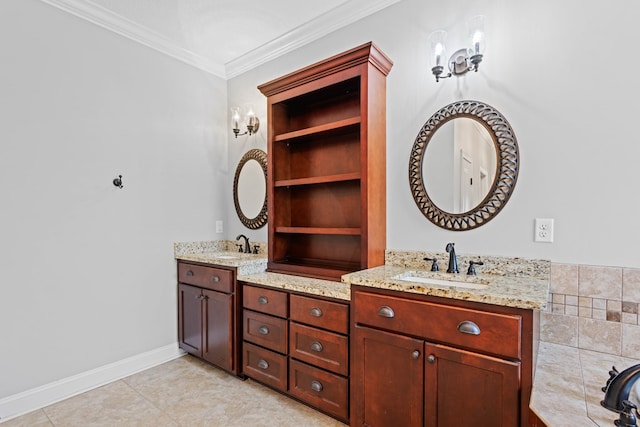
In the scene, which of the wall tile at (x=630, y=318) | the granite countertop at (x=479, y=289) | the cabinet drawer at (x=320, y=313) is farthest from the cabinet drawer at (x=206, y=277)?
the wall tile at (x=630, y=318)

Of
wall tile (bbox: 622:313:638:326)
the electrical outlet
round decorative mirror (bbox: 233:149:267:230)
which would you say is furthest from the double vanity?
round decorative mirror (bbox: 233:149:267:230)

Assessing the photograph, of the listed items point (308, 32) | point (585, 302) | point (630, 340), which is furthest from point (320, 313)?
point (308, 32)

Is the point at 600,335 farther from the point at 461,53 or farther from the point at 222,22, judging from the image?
the point at 222,22

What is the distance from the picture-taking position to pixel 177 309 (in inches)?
118

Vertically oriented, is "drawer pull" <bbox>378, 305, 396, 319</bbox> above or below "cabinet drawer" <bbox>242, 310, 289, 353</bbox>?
above

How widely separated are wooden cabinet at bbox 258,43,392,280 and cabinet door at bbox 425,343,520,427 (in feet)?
2.59

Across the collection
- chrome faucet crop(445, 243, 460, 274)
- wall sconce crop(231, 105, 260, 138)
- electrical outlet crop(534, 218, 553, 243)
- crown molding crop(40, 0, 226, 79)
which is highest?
crown molding crop(40, 0, 226, 79)

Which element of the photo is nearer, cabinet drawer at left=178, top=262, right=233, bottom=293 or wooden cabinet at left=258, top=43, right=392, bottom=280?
wooden cabinet at left=258, top=43, right=392, bottom=280

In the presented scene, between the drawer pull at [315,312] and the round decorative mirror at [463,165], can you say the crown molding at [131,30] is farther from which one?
the drawer pull at [315,312]

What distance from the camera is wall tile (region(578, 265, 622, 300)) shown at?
1.58 meters

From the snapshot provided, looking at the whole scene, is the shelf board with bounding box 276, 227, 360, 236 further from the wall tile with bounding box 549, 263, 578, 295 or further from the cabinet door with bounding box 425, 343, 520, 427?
the wall tile with bounding box 549, 263, 578, 295

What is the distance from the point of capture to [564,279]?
169 centimetres

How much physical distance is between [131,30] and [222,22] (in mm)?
760

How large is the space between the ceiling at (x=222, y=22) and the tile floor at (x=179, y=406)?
9.00 ft
